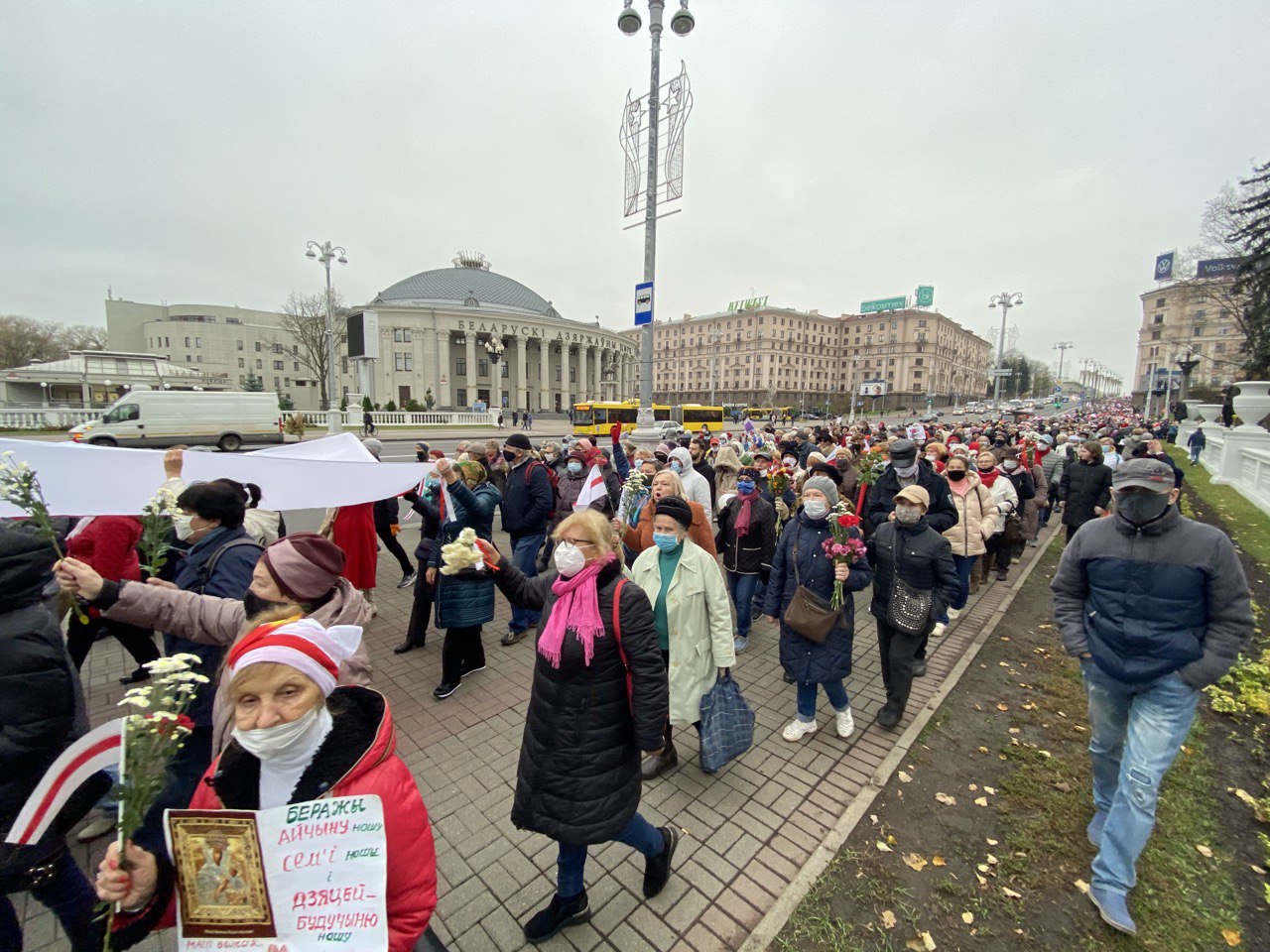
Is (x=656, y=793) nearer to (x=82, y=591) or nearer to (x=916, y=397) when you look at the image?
(x=82, y=591)

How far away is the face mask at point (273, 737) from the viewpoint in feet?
4.85

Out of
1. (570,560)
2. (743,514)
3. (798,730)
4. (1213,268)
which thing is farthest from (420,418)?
(1213,268)

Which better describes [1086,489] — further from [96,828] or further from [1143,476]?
[96,828]

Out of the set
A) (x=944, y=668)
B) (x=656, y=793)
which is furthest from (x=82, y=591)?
(x=944, y=668)

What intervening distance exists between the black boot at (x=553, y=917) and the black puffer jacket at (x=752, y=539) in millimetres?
3611

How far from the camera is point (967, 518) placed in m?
Result: 6.30

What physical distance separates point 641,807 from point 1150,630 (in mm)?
3131

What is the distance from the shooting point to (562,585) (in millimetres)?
2449

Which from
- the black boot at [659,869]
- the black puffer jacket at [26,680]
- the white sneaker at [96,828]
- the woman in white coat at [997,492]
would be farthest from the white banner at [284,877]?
the woman in white coat at [997,492]

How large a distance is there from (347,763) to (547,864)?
211 cm

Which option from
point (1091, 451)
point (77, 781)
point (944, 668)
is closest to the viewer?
point (77, 781)

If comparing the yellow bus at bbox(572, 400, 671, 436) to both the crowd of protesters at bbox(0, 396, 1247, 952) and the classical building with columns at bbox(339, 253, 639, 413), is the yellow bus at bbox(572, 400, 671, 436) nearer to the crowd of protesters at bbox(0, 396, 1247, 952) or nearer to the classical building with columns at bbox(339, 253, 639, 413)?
the classical building with columns at bbox(339, 253, 639, 413)

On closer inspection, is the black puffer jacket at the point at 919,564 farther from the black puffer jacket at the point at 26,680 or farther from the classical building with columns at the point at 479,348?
the classical building with columns at the point at 479,348

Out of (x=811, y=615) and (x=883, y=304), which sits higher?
(x=883, y=304)
